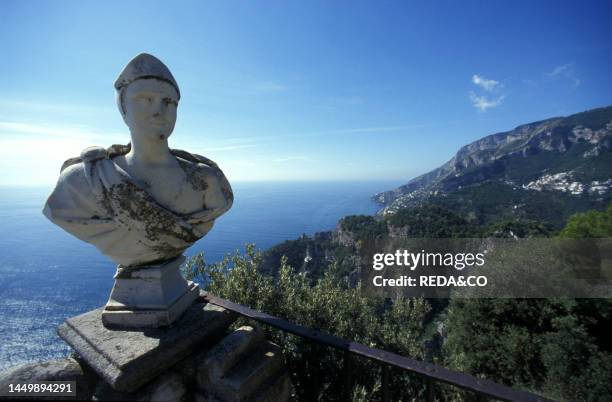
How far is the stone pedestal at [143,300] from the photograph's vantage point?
223 cm

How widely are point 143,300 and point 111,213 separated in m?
0.74

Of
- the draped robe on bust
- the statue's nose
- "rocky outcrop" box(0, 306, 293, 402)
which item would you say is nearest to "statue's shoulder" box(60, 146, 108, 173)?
the draped robe on bust

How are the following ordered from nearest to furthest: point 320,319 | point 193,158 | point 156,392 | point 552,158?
1. point 156,392
2. point 193,158
3. point 320,319
4. point 552,158

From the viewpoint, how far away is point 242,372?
208 centimetres

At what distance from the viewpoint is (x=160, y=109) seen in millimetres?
2205

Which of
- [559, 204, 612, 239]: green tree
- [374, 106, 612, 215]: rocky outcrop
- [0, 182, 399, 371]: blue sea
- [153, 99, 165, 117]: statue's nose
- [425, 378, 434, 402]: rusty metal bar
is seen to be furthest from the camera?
[374, 106, 612, 215]: rocky outcrop

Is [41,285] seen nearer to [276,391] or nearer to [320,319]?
[320,319]

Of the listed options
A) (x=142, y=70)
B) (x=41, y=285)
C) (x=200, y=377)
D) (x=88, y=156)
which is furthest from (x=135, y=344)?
(x=41, y=285)

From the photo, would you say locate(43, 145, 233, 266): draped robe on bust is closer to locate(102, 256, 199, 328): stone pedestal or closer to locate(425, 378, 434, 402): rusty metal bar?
locate(102, 256, 199, 328): stone pedestal

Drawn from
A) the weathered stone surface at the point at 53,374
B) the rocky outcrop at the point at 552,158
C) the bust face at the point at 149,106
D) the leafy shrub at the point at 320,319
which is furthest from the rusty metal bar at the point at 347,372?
the rocky outcrop at the point at 552,158

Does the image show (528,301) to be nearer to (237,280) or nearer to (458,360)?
(458,360)

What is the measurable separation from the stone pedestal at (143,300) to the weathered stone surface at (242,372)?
473 mm

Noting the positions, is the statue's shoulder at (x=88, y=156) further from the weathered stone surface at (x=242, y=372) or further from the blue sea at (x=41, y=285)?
the blue sea at (x=41, y=285)

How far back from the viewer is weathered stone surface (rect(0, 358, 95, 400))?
2.02m
